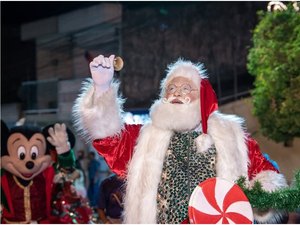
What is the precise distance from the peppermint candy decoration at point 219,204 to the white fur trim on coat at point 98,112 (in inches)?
29.9

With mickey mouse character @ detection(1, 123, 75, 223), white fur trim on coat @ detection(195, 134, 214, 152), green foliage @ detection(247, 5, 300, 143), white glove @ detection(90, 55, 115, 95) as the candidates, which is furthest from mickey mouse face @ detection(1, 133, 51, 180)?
green foliage @ detection(247, 5, 300, 143)

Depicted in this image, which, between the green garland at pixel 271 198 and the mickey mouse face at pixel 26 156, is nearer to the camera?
the green garland at pixel 271 198

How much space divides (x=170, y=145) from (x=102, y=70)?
0.54 metres

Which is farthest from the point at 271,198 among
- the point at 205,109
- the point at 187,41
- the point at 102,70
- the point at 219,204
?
the point at 187,41

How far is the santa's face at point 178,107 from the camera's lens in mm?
2686

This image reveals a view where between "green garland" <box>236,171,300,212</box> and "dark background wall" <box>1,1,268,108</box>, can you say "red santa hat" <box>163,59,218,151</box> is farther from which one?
"dark background wall" <box>1,1,268,108</box>

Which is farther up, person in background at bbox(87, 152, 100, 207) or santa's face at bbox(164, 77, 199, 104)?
santa's face at bbox(164, 77, 199, 104)

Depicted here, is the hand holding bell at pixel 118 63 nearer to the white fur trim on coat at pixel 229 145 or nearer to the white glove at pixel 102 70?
the white glove at pixel 102 70

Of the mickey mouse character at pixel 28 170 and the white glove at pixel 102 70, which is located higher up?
the white glove at pixel 102 70

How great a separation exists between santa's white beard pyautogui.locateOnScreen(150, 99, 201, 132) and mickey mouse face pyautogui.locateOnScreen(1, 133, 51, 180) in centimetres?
165

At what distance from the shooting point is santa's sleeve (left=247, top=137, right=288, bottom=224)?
2482 mm

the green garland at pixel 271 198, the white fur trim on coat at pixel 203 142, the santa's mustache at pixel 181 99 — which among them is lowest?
the green garland at pixel 271 198

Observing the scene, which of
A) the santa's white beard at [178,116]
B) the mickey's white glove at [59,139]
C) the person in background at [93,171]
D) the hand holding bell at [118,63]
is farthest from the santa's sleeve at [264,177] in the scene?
the person in background at [93,171]

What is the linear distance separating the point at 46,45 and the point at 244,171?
866 centimetres
